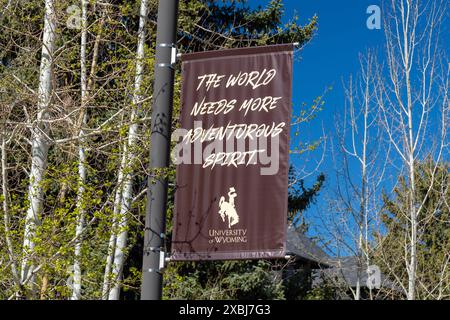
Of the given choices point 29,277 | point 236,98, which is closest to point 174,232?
point 236,98

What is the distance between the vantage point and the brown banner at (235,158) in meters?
6.13

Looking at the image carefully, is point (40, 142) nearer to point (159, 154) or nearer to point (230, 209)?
point (159, 154)

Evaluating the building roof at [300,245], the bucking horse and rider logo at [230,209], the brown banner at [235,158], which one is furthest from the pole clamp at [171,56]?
the building roof at [300,245]

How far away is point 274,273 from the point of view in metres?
24.3

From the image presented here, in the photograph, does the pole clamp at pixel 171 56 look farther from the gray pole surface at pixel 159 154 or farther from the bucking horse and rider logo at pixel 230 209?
the bucking horse and rider logo at pixel 230 209

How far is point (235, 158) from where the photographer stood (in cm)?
625

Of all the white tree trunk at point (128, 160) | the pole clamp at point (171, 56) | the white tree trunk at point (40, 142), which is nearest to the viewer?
the pole clamp at point (171, 56)

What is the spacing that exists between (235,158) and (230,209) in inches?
15.5

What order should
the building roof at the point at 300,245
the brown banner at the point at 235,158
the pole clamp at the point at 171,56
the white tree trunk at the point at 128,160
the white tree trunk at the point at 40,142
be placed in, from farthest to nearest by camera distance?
the building roof at the point at 300,245
the white tree trunk at the point at 128,160
the white tree trunk at the point at 40,142
the pole clamp at the point at 171,56
the brown banner at the point at 235,158

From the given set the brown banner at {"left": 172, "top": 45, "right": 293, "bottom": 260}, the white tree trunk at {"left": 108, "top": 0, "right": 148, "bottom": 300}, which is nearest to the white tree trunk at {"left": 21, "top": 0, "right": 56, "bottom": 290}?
the white tree trunk at {"left": 108, "top": 0, "right": 148, "bottom": 300}

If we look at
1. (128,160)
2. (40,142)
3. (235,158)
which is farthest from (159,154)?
(40,142)

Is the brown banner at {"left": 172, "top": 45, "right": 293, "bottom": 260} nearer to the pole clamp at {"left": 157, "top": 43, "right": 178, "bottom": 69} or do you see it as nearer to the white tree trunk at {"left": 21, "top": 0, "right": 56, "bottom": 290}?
the pole clamp at {"left": 157, "top": 43, "right": 178, "bottom": 69}

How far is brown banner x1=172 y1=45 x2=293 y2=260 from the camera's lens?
6133 millimetres

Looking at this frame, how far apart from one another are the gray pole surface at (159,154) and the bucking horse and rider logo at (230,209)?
468mm
